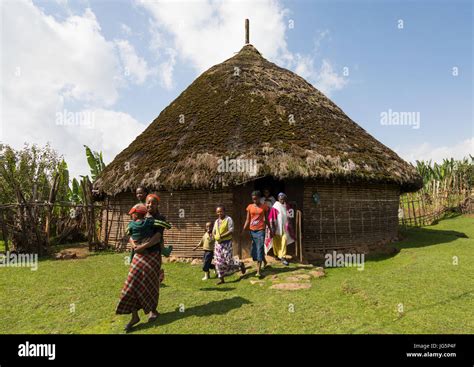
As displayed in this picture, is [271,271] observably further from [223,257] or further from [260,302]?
[260,302]

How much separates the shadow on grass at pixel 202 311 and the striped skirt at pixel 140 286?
217mm

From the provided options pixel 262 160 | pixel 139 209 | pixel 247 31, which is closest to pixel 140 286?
pixel 139 209

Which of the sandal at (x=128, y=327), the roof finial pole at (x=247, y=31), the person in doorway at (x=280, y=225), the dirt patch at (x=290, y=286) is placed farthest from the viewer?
the roof finial pole at (x=247, y=31)

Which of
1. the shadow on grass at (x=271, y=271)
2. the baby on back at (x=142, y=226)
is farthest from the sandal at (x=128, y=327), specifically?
the shadow on grass at (x=271, y=271)

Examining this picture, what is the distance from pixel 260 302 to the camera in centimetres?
495

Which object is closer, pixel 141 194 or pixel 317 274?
pixel 141 194

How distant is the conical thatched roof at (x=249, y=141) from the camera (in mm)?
8508

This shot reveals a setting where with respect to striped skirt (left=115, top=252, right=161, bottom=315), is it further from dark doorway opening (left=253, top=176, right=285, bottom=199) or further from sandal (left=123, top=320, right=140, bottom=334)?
dark doorway opening (left=253, top=176, right=285, bottom=199)

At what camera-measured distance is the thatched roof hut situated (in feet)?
27.7

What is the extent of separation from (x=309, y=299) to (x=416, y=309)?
152cm

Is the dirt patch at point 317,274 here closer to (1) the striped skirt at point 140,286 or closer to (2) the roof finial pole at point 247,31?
(1) the striped skirt at point 140,286

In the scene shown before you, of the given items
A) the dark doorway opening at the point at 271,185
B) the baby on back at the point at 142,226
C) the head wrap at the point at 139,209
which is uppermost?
→ the dark doorway opening at the point at 271,185

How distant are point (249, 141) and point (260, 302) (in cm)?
522

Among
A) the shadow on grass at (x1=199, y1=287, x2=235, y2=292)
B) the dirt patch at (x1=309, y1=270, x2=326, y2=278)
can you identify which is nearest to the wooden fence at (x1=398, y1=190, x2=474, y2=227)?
the dirt patch at (x1=309, y1=270, x2=326, y2=278)
